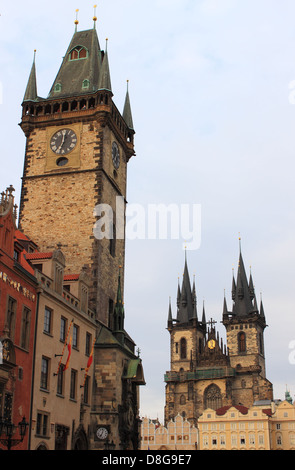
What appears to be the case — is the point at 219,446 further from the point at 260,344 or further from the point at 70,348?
the point at 70,348

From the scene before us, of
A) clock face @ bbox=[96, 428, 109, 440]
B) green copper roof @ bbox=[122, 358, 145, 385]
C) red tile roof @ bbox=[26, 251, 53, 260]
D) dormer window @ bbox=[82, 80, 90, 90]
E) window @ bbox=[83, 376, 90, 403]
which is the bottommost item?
clock face @ bbox=[96, 428, 109, 440]

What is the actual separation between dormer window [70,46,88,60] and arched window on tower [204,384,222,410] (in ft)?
256

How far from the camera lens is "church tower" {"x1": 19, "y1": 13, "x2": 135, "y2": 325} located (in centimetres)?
3878

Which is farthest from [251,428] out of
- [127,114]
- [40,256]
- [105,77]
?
[40,256]

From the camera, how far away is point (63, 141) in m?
41.6

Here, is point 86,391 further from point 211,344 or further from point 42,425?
point 211,344

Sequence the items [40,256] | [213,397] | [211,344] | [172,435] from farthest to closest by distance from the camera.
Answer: [211,344], [213,397], [172,435], [40,256]

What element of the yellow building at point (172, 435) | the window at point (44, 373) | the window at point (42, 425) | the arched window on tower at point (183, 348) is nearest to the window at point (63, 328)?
the window at point (44, 373)

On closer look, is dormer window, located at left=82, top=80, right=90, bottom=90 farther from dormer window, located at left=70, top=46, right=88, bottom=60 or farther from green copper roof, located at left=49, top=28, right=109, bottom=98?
dormer window, located at left=70, top=46, right=88, bottom=60

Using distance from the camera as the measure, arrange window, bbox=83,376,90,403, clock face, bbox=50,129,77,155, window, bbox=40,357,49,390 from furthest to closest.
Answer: clock face, bbox=50,129,77,155, window, bbox=83,376,90,403, window, bbox=40,357,49,390

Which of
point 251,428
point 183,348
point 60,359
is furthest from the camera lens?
point 183,348

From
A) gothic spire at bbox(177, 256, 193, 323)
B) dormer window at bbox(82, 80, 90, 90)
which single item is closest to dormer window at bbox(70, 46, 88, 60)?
dormer window at bbox(82, 80, 90, 90)

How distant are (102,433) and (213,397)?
7986cm

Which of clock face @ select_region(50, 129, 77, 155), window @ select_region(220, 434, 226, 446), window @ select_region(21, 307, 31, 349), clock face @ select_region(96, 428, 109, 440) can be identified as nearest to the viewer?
window @ select_region(21, 307, 31, 349)
